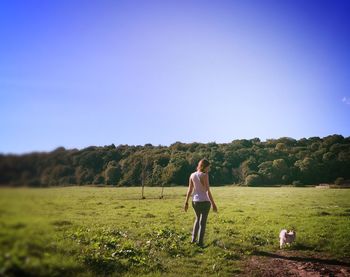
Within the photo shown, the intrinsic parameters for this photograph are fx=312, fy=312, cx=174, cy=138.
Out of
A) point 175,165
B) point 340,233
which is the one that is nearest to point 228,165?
point 175,165

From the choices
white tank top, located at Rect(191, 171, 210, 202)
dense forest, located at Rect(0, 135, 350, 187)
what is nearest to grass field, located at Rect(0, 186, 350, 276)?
white tank top, located at Rect(191, 171, 210, 202)

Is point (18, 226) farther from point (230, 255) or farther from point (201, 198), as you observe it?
point (230, 255)

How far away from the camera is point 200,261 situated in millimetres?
9781

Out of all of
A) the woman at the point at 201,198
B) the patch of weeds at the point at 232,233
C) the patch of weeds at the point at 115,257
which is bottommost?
the patch of weeds at the point at 232,233

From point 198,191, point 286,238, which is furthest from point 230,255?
point 286,238

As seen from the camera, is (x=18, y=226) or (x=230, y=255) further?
(x=230, y=255)

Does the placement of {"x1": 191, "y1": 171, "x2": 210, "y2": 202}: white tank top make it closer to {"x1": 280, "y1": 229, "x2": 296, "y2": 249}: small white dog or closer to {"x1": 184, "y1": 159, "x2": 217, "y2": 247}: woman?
{"x1": 184, "y1": 159, "x2": 217, "y2": 247}: woman

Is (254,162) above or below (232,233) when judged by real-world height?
above

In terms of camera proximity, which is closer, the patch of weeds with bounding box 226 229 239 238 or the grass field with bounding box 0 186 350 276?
the grass field with bounding box 0 186 350 276

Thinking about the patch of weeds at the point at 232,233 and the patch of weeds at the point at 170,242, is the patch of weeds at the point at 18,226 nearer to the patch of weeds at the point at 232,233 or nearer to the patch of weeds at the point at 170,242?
the patch of weeds at the point at 170,242

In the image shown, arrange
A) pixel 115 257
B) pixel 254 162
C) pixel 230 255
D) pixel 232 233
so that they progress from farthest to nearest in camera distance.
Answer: pixel 254 162, pixel 232 233, pixel 230 255, pixel 115 257

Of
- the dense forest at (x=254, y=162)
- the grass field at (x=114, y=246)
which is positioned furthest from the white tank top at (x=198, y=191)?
the dense forest at (x=254, y=162)

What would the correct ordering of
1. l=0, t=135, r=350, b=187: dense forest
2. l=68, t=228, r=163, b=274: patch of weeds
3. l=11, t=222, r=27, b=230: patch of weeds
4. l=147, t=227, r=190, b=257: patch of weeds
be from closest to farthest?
1. l=11, t=222, r=27, b=230: patch of weeds
2. l=68, t=228, r=163, b=274: patch of weeds
3. l=147, t=227, r=190, b=257: patch of weeds
4. l=0, t=135, r=350, b=187: dense forest

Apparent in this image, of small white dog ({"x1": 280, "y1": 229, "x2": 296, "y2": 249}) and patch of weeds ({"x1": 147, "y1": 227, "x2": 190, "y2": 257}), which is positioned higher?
small white dog ({"x1": 280, "y1": 229, "x2": 296, "y2": 249})
